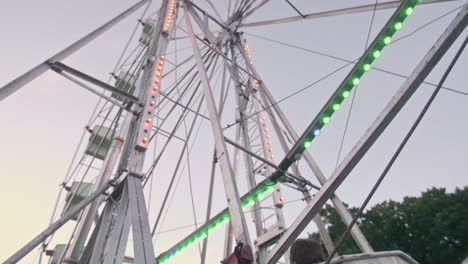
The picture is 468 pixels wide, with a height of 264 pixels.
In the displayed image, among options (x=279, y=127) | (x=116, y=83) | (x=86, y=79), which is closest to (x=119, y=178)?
(x=86, y=79)

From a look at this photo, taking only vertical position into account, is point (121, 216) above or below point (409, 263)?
above

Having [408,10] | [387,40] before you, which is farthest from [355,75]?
[408,10]

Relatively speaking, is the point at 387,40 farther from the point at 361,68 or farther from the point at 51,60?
the point at 51,60

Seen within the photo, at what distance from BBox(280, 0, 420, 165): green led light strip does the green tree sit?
84.3ft

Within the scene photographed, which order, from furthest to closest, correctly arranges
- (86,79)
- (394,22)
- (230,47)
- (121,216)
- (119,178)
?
(230,47)
(86,79)
(119,178)
(121,216)
(394,22)

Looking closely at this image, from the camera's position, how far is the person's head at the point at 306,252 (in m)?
2.40

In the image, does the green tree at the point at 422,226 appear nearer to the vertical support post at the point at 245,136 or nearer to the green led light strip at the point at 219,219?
the vertical support post at the point at 245,136

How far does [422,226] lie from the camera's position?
2692cm

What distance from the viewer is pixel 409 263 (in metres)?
2.77

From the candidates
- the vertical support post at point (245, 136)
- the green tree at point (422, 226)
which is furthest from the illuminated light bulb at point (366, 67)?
the green tree at point (422, 226)

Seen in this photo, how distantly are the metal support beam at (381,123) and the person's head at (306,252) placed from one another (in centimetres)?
43

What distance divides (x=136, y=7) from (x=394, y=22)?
5852 millimetres

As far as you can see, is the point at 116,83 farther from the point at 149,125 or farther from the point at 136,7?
the point at 149,125

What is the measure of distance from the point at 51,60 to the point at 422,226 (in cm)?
3128
